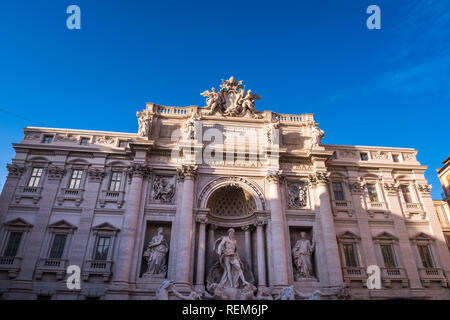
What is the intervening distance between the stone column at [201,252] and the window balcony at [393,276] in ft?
44.1

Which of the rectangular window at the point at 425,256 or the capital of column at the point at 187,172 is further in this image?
the rectangular window at the point at 425,256

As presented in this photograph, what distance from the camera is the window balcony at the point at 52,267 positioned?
20266 millimetres

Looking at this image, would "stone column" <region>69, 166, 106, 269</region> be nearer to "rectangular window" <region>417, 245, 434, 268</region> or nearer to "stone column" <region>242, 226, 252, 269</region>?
"stone column" <region>242, 226, 252, 269</region>

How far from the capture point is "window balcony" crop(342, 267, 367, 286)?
22.0 m

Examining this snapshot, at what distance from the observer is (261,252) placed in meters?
22.0

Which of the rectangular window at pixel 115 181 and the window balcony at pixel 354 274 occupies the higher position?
the rectangular window at pixel 115 181

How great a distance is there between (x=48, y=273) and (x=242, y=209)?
576 inches

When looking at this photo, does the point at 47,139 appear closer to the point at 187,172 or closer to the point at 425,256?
the point at 187,172

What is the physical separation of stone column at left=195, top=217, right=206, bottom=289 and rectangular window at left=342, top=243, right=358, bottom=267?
10928 millimetres

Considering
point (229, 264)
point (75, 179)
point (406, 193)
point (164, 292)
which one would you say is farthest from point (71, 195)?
point (406, 193)

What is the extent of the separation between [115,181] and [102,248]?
17.5ft

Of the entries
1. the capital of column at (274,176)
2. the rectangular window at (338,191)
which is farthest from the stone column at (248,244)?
the rectangular window at (338,191)

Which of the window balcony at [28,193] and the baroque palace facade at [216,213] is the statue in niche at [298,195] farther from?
the window balcony at [28,193]
